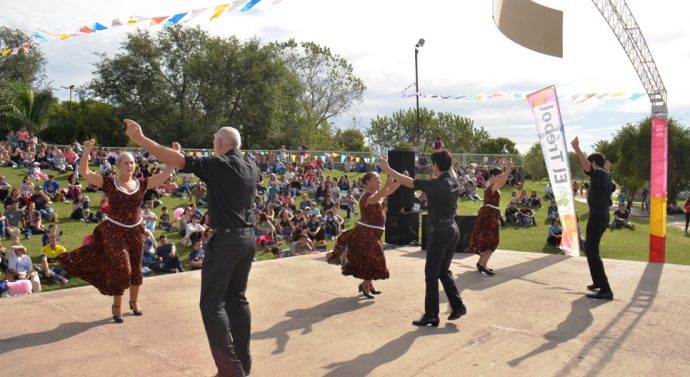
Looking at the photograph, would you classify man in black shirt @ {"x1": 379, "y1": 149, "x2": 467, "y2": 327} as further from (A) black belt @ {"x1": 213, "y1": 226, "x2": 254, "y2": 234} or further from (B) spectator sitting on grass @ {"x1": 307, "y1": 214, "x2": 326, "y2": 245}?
(B) spectator sitting on grass @ {"x1": 307, "y1": 214, "x2": 326, "y2": 245}

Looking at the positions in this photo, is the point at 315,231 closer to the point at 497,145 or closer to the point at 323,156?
the point at 323,156

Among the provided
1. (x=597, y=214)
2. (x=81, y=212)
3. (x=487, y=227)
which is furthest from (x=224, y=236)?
(x=81, y=212)

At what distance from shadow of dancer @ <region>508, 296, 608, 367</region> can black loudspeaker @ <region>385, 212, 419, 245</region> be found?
506cm

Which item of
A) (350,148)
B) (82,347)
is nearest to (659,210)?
(82,347)

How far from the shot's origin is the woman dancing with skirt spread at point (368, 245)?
641 cm

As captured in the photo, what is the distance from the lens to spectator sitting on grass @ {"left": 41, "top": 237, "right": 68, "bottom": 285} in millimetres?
8992

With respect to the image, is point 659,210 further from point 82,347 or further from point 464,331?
point 82,347

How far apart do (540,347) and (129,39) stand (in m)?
37.8

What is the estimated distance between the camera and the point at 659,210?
376 inches

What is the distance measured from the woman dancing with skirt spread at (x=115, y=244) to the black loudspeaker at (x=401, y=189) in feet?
20.5

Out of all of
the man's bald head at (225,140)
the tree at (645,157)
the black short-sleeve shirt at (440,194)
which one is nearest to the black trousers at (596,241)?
the black short-sleeve shirt at (440,194)

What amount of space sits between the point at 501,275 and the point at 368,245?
8.39ft

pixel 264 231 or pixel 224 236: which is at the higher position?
pixel 224 236

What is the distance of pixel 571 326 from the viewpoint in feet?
17.4
